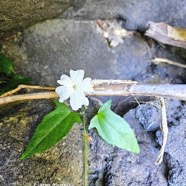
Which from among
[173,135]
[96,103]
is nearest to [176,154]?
[173,135]

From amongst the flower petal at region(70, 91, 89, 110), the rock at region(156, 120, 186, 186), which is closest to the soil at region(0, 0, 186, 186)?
the rock at region(156, 120, 186, 186)

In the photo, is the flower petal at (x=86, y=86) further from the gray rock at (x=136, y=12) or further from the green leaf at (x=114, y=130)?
the gray rock at (x=136, y=12)

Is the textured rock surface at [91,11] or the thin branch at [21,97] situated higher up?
the textured rock surface at [91,11]

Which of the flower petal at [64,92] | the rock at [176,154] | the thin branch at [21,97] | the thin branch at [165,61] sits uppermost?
the flower petal at [64,92]

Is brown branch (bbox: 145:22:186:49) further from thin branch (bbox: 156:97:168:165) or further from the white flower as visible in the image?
the white flower

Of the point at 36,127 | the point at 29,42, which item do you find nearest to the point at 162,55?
the point at 29,42

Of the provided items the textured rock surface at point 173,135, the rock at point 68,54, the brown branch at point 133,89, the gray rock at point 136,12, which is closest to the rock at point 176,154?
the textured rock surface at point 173,135

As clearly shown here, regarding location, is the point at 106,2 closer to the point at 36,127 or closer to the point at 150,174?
the point at 36,127

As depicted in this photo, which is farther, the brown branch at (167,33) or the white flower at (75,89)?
the brown branch at (167,33)
